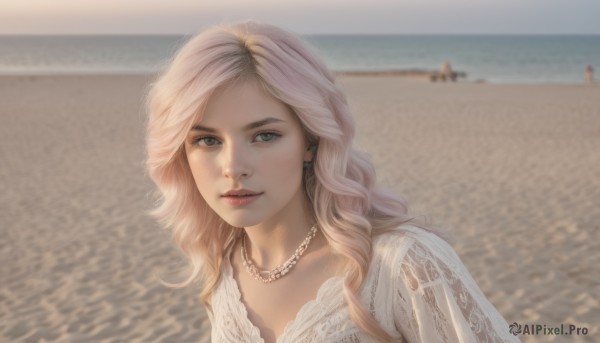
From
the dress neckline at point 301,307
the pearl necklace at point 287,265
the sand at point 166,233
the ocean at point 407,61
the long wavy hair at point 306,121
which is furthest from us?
the ocean at point 407,61

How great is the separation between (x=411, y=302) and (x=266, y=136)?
62 centimetres

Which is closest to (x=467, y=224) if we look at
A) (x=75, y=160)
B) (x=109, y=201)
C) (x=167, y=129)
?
(x=109, y=201)

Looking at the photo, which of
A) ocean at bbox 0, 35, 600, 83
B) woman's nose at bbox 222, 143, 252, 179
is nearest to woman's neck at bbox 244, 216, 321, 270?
woman's nose at bbox 222, 143, 252, 179

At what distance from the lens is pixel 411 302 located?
1795 millimetres

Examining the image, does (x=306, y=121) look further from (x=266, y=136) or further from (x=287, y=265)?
(x=287, y=265)

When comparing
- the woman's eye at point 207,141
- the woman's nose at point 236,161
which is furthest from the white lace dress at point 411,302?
the woman's eye at point 207,141

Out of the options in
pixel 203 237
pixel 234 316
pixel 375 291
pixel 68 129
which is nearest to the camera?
pixel 375 291

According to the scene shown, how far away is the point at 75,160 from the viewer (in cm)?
1203

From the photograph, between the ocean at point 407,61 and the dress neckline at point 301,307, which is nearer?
the dress neckline at point 301,307

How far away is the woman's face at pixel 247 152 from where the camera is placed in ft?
6.14

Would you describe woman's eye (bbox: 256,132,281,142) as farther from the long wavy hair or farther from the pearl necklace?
the pearl necklace

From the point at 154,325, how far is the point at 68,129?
11932 millimetres

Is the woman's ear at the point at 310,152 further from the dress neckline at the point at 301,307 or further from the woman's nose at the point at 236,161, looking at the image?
the dress neckline at the point at 301,307

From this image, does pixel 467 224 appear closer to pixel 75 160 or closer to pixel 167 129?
pixel 167 129
